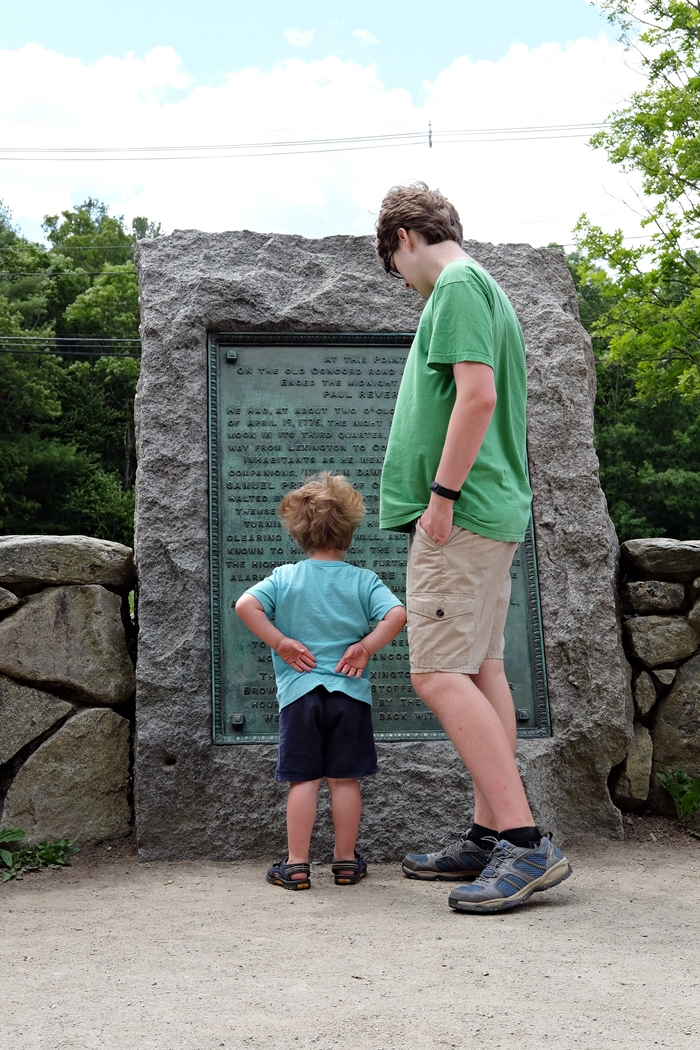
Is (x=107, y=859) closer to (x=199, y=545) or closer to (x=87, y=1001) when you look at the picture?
(x=199, y=545)

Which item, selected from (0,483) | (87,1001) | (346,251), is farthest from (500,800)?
(0,483)

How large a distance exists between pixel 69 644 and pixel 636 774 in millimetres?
2299

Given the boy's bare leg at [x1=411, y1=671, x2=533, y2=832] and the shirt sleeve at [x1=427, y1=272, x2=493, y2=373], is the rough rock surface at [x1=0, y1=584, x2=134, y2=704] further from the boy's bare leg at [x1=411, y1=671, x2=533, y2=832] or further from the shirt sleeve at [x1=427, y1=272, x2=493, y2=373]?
the shirt sleeve at [x1=427, y1=272, x2=493, y2=373]

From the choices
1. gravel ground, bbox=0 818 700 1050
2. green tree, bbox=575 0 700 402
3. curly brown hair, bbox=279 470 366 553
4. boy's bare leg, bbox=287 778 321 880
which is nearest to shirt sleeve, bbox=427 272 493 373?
curly brown hair, bbox=279 470 366 553

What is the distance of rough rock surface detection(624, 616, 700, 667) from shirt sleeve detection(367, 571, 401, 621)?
56.2 inches

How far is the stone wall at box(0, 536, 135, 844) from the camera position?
351 cm

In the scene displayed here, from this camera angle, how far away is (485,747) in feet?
8.30

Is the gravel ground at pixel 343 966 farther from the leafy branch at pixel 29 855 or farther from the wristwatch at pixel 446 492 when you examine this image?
the wristwatch at pixel 446 492

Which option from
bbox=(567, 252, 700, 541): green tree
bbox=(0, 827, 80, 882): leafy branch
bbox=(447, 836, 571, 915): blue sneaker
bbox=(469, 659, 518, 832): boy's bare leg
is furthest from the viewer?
bbox=(567, 252, 700, 541): green tree

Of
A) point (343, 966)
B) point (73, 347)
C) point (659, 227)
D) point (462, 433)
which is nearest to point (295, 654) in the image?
point (462, 433)

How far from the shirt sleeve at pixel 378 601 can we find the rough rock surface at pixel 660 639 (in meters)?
1.43

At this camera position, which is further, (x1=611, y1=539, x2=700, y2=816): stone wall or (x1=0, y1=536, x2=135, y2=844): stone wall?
(x1=611, y1=539, x2=700, y2=816): stone wall

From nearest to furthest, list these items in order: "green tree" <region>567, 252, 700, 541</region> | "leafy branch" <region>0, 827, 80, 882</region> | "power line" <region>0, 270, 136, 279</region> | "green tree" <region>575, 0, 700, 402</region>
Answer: "leafy branch" <region>0, 827, 80, 882</region> → "green tree" <region>575, 0, 700, 402</region> → "power line" <region>0, 270, 136, 279</region> → "green tree" <region>567, 252, 700, 541</region>

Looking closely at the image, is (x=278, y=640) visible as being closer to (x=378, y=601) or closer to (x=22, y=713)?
(x=378, y=601)
